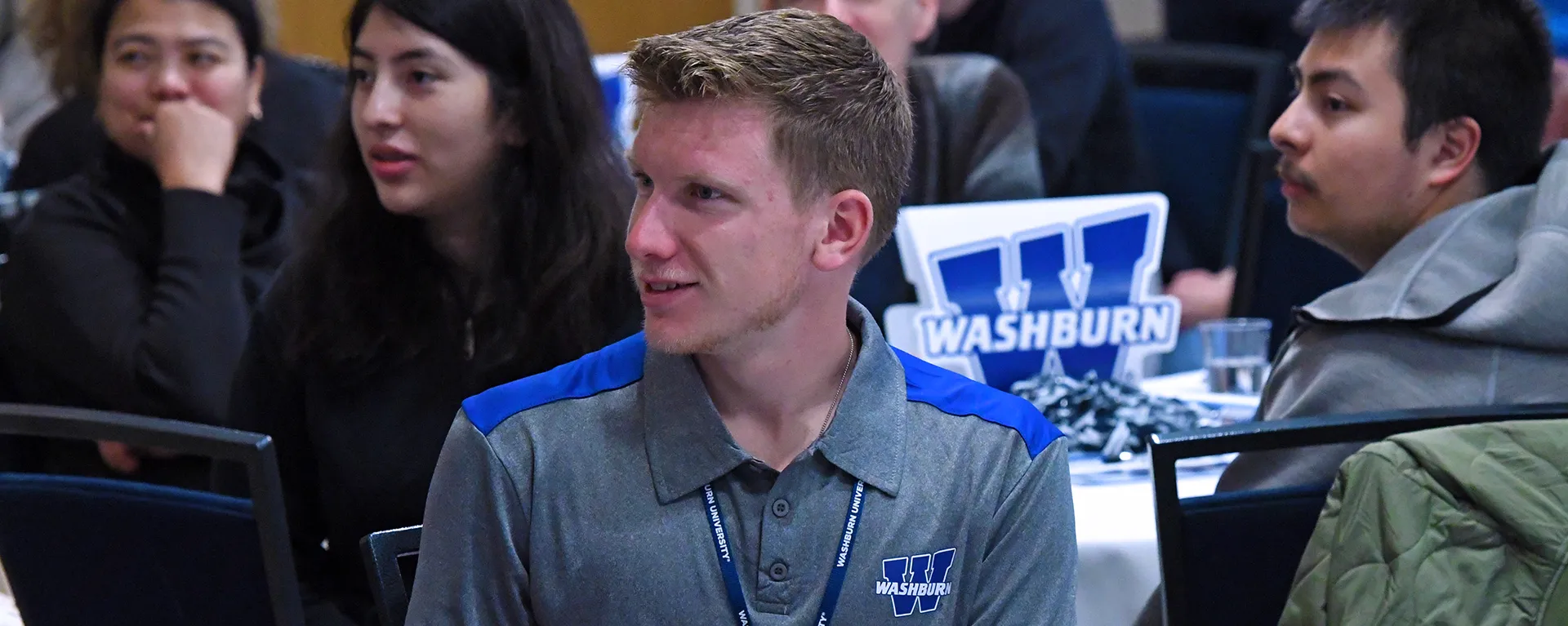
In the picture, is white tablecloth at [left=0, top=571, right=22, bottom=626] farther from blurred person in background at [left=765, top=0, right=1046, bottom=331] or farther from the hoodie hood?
blurred person in background at [left=765, top=0, right=1046, bottom=331]

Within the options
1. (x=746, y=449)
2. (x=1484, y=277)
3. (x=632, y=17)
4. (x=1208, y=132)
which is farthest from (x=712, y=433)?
(x=632, y=17)

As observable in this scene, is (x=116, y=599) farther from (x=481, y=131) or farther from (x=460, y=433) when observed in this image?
(x=481, y=131)

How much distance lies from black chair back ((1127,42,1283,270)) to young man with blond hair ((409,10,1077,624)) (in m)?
2.79

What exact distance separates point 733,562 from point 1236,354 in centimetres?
150

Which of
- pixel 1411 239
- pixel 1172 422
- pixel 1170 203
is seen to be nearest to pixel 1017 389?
pixel 1172 422

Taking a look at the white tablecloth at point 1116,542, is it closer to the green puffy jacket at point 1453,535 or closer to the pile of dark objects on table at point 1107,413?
the pile of dark objects on table at point 1107,413

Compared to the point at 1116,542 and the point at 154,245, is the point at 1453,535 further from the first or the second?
the point at 154,245

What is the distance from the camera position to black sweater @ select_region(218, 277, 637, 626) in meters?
1.94

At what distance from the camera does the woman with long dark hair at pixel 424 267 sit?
1949mm

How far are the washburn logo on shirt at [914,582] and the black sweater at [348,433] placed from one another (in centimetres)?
73

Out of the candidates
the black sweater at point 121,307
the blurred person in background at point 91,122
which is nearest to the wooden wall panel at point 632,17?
the blurred person in background at point 91,122

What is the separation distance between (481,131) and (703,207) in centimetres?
78

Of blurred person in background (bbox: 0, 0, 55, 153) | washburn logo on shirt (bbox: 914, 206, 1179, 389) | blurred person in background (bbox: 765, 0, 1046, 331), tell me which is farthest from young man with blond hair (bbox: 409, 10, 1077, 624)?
blurred person in background (bbox: 0, 0, 55, 153)

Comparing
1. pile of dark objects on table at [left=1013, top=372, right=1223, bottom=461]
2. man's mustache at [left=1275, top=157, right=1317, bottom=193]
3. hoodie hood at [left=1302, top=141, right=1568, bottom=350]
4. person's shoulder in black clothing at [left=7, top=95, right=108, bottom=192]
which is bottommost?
pile of dark objects on table at [left=1013, top=372, right=1223, bottom=461]
